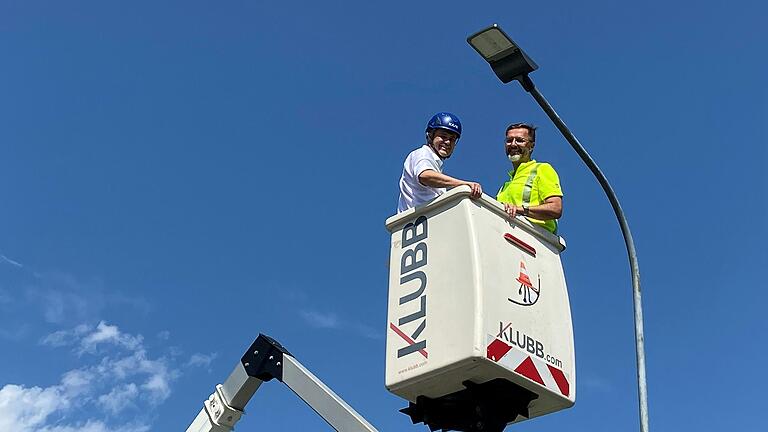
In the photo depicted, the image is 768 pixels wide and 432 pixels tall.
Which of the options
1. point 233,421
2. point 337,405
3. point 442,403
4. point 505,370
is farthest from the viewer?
point 233,421

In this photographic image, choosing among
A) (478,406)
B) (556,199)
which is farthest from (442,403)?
(556,199)

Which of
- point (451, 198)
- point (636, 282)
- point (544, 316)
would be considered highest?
point (636, 282)

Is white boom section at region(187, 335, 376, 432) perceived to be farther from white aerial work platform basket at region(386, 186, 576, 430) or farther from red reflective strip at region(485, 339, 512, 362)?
red reflective strip at region(485, 339, 512, 362)

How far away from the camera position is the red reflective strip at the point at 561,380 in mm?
5652

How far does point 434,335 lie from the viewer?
17.8 feet

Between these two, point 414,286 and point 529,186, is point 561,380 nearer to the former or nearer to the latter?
point 414,286

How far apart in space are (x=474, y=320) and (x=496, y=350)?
0.68 feet

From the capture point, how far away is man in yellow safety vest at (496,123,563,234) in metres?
6.18

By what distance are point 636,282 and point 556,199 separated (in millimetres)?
2659

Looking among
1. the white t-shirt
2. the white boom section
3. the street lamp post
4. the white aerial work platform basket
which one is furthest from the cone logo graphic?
the street lamp post

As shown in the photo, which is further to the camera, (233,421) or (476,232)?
(233,421)

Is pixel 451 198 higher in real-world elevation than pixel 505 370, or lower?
higher

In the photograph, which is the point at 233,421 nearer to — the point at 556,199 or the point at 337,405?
the point at 337,405

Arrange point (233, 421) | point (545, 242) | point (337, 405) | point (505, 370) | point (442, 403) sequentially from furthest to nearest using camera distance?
1. point (233, 421)
2. point (337, 405)
3. point (545, 242)
4. point (442, 403)
5. point (505, 370)
